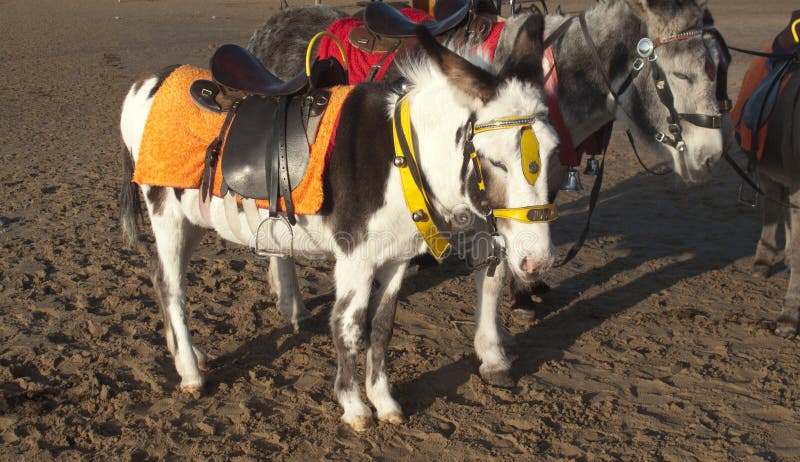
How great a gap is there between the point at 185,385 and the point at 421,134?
199cm

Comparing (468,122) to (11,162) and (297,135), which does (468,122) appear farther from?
(11,162)

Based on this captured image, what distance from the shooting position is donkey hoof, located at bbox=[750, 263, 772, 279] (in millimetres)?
5910

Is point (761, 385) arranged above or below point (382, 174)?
below

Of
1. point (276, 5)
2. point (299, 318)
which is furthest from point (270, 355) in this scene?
point (276, 5)

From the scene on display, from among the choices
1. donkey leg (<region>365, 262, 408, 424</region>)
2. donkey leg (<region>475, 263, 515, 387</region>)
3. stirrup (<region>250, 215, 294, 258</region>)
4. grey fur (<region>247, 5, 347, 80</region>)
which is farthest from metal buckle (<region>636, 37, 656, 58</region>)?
grey fur (<region>247, 5, 347, 80</region>)

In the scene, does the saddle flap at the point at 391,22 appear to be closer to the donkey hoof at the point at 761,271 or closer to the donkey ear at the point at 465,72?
the donkey ear at the point at 465,72

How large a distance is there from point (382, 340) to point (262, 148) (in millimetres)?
1129

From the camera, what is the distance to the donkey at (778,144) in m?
5.01

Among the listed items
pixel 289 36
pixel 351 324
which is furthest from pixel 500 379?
pixel 289 36

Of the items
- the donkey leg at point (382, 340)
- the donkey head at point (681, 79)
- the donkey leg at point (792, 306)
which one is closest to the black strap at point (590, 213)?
the donkey head at point (681, 79)

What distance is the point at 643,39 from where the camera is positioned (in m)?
3.86

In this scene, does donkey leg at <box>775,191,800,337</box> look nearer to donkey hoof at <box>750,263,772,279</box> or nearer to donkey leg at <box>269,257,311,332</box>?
donkey hoof at <box>750,263,772,279</box>

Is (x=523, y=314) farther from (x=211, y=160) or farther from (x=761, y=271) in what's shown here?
(x=211, y=160)

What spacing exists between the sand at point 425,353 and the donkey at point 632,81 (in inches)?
21.1
